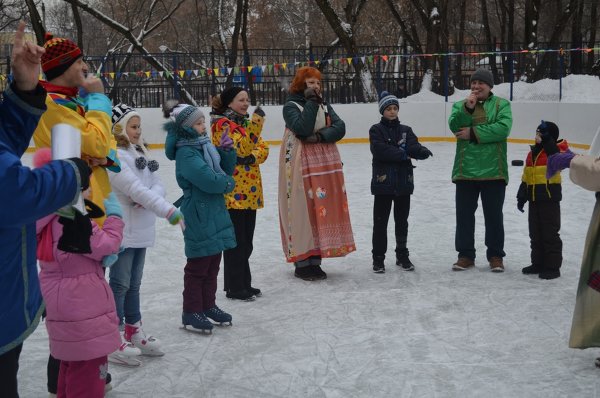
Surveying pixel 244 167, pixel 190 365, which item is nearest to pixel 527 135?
pixel 244 167

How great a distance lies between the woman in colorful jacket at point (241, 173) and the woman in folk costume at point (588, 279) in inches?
80.6

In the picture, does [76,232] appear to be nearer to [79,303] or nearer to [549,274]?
[79,303]

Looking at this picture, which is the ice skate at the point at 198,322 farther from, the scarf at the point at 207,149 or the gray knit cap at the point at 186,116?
the gray knit cap at the point at 186,116

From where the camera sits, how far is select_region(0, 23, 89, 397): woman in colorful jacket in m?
1.95

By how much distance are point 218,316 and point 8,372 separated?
2.46m

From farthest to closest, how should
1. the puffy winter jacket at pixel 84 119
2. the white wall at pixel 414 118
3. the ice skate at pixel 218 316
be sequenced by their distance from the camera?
the white wall at pixel 414 118
the ice skate at pixel 218 316
the puffy winter jacket at pixel 84 119

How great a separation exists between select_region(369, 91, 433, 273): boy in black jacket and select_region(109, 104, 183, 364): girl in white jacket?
7.03 feet

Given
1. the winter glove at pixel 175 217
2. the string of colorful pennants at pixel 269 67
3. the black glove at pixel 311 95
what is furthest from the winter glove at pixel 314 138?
the string of colorful pennants at pixel 269 67

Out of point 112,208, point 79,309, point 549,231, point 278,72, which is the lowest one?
point 549,231

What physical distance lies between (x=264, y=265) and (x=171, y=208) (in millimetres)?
2737

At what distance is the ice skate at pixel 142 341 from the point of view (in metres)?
4.06

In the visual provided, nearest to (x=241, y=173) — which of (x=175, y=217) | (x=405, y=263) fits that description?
(x=405, y=263)

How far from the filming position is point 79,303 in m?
2.92

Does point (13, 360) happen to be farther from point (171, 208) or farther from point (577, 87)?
point (577, 87)
